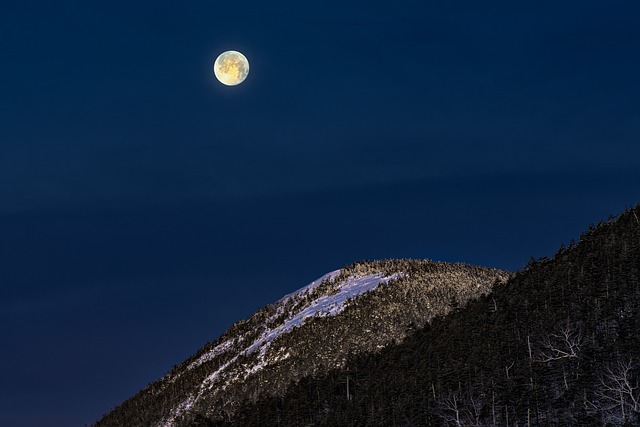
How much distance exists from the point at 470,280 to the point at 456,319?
32.4 m

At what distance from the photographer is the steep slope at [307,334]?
103m

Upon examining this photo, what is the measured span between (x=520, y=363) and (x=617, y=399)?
13.2m

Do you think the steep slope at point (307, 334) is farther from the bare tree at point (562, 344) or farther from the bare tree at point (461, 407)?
the bare tree at point (562, 344)

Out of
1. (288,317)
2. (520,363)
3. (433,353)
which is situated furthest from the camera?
(288,317)

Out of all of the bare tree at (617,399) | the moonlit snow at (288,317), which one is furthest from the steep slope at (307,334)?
the bare tree at (617,399)

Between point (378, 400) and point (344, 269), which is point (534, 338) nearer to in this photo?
point (378, 400)

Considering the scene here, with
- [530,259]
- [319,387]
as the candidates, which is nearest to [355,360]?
[319,387]

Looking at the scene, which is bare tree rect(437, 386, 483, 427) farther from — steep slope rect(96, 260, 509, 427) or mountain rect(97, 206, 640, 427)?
steep slope rect(96, 260, 509, 427)

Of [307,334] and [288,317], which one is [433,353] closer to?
[307,334]

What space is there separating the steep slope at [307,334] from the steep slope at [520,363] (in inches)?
190

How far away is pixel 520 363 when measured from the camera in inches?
2822

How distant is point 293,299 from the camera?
138 metres

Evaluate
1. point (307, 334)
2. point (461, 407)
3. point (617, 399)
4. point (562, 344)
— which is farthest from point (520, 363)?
point (307, 334)

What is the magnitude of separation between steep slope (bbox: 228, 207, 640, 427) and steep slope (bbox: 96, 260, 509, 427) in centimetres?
482
